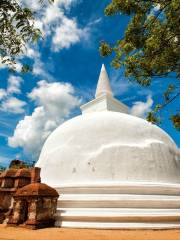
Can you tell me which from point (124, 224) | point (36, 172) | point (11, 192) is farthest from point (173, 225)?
point (11, 192)

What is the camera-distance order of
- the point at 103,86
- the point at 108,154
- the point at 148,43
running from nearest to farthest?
the point at 148,43 < the point at 108,154 < the point at 103,86

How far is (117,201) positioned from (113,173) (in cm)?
215

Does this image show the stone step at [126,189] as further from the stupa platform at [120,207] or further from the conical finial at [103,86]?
the conical finial at [103,86]

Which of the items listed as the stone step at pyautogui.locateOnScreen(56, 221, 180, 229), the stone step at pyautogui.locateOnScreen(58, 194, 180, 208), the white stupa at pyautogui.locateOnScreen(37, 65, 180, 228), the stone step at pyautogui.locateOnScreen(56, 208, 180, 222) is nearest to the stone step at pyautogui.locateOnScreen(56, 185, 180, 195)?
the white stupa at pyautogui.locateOnScreen(37, 65, 180, 228)

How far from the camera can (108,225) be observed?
8945 mm

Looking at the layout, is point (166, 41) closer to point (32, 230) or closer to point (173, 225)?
point (173, 225)

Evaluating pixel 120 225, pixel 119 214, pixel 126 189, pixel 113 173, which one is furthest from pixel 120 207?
pixel 113 173

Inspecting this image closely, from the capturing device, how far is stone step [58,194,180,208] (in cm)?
979

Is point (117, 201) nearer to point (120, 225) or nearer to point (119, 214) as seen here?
point (119, 214)

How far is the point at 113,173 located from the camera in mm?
11820

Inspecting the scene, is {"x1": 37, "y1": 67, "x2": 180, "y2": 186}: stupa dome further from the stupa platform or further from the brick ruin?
the brick ruin

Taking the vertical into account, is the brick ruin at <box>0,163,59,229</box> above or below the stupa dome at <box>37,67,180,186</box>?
below

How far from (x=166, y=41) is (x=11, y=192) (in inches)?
405

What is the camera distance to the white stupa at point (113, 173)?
9461mm
